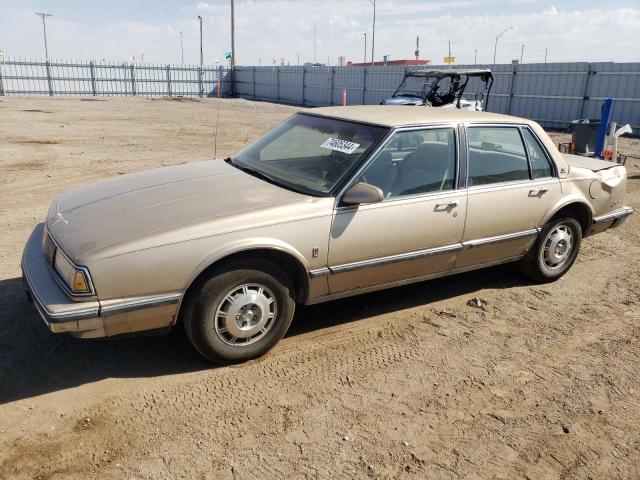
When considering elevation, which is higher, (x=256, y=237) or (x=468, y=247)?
(x=256, y=237)

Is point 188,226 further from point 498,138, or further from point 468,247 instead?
point 498,138

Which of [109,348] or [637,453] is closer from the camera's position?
[637,453]

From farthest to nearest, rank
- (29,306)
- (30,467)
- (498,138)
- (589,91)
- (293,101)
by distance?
(293,101), (589,91), (498,138), (29,306), (30,467)

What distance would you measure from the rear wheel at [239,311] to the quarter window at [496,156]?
189 centimetres

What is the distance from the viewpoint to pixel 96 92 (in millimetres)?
35625

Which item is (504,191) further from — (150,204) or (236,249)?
(150,204)

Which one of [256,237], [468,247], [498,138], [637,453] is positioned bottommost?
[637,453]

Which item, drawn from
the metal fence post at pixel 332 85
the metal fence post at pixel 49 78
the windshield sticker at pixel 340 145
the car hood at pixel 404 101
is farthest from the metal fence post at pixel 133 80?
the windshield sticker at pixel 340 145

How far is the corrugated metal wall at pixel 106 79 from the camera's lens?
3272 centimetres

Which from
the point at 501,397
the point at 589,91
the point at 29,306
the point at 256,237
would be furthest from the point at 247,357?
the point at 589,91

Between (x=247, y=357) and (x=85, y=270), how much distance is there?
1215 millimetres

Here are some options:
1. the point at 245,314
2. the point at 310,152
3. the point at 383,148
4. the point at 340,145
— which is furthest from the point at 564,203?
the point at 245,314

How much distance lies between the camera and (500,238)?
15.2 feet

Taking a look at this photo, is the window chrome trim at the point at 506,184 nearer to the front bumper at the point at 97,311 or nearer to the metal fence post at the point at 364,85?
the front bumper at the point at 97,311
